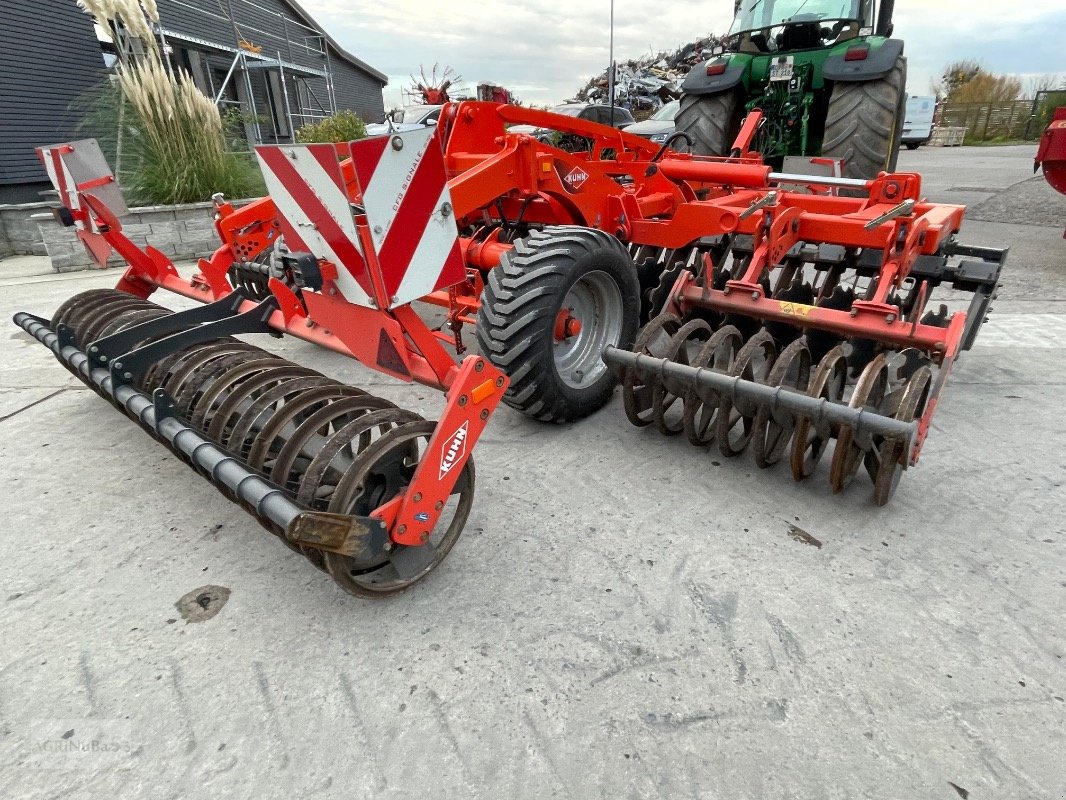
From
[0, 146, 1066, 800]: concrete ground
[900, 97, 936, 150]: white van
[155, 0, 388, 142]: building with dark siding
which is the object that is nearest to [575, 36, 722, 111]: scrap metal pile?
[900, 97, 936, 150]: white van

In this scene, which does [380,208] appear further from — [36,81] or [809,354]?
[36,81]

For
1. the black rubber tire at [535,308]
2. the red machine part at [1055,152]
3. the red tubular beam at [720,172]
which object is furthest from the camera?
A: the red machine part at [1055,152]

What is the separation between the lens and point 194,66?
1481 cm

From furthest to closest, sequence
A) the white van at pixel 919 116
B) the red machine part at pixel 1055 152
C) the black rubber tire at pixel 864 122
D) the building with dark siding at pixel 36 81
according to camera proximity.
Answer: the white van at pixel 919 116
the building with dark siding at pixel 36 81
the red machine part at pixel 1055 152
the black rubber tire at pixel 864 122

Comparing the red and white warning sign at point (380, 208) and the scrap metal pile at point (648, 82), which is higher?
the scrap metal pile at point (648, 82)

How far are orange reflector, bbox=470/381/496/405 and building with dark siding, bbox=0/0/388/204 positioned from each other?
30.9 feet

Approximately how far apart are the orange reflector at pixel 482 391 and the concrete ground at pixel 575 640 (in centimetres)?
64

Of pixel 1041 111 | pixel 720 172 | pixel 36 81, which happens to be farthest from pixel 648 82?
pixel 720 172

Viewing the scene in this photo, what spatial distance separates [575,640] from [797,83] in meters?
6.19

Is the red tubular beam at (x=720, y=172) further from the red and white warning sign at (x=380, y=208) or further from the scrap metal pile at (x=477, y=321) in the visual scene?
→ the red and white warning sign at (x=380, y=208)

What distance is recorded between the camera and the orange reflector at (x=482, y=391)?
2057 mm

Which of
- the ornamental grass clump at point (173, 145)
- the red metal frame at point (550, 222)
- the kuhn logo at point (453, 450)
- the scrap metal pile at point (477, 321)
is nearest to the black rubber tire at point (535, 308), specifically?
the scrap metal pile at point (477, 321)

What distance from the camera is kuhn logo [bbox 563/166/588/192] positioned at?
3514mm

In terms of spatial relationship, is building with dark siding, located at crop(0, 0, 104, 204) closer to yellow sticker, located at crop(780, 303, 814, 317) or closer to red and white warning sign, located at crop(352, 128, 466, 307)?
red and white warning sign, located at crop(352, 128, 466, 307)
